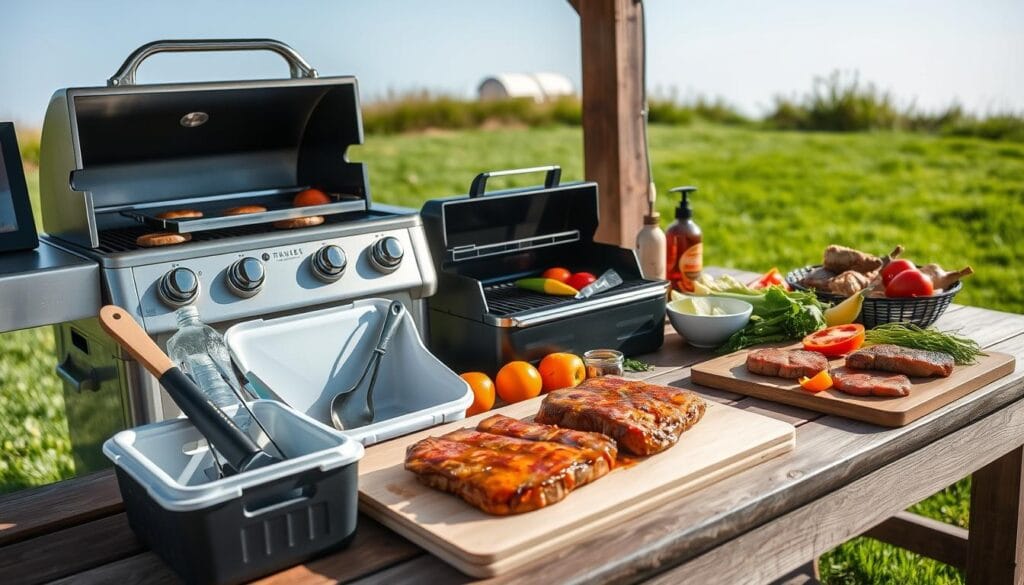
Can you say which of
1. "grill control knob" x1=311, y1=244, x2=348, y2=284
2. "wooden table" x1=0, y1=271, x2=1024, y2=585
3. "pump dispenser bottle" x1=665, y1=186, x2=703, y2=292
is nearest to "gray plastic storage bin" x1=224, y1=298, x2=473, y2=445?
"grill control knob" x1=311, y1=244, x2=348, y2=284

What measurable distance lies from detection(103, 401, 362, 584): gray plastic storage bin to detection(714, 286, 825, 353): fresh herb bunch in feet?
4.47

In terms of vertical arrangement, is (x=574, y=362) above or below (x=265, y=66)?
below

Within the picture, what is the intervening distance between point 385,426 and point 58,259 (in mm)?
909

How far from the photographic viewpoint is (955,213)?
322 inches

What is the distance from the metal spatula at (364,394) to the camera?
6.88ft

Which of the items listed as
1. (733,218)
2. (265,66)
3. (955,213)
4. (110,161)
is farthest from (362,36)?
(110,161)

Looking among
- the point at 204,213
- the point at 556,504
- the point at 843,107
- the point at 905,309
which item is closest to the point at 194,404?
the point at 556,504

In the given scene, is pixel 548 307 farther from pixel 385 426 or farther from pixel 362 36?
pixel 362 36

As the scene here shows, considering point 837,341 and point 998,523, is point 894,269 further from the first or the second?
point 998,523

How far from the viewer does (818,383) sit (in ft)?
7.00

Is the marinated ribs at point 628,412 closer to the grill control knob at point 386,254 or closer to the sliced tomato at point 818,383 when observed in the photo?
the sliced tomato at point 818,383

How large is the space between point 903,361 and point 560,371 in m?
0.80

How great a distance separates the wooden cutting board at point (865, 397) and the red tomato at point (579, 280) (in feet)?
1.50

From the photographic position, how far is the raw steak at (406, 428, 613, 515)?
1495 mm
